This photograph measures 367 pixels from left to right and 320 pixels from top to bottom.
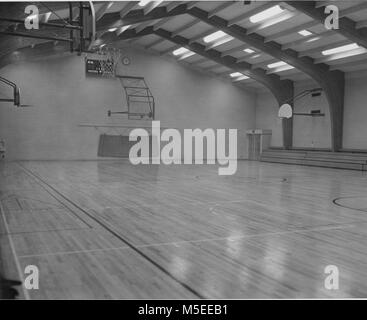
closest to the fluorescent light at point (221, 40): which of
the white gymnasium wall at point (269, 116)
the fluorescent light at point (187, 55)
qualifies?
the fluorescent light at point (187, 55)

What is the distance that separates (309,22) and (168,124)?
10.2 m

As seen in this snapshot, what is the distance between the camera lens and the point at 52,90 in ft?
67.3

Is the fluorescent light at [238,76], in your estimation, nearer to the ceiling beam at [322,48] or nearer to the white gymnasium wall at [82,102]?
the white gymnasium wall at [82,102]

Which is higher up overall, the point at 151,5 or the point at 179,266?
the point at 151,5

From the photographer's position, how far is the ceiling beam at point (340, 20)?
13336 mm

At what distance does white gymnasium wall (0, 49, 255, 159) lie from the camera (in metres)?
19.9

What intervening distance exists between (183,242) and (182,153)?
18266 mm

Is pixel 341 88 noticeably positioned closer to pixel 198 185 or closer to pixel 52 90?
pixel 198 185

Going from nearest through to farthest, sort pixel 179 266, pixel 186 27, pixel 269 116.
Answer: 1. pixel 179 266
2. pixel 186 27
3. pixel 269 116

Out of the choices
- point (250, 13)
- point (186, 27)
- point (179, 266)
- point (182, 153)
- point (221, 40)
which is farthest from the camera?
point (182, 153)

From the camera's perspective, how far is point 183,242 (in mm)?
5117

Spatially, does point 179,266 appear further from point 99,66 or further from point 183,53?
point 183,53

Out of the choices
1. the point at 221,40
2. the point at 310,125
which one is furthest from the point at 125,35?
the point at 310,125
